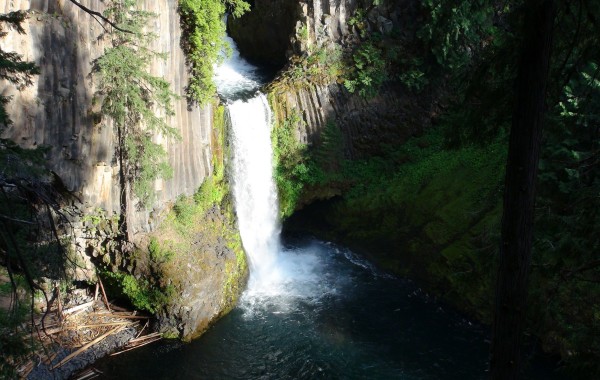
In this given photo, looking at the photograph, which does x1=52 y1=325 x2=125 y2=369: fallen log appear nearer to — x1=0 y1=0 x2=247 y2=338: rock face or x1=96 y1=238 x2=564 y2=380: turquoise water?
x1=96 y1=238 x2=564 y2=380: turquoise water

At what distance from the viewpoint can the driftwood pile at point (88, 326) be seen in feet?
38.8

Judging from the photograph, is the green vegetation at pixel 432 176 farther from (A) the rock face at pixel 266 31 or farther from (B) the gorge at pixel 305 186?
(A) the rock face at pixel 266 31

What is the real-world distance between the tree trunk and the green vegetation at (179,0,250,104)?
11121 millimetres

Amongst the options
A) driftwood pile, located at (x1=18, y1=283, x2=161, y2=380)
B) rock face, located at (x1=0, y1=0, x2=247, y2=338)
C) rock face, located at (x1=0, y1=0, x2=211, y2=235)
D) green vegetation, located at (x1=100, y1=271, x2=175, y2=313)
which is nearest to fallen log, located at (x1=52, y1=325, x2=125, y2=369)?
driftwood pile, located at (x1=18, y1=283, x2=161, y2=380)

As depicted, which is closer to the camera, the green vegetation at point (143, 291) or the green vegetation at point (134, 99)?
the green vegetation at point (134, 99)

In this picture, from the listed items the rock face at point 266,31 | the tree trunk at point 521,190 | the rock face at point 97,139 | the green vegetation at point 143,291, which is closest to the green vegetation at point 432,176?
the rock face at point 266,31

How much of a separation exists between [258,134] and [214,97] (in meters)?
2.43

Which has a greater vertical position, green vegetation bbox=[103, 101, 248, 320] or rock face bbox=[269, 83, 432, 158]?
rock face bbox=[269, 83, 432, 158]

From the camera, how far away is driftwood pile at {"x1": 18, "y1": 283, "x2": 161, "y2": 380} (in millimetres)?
11836

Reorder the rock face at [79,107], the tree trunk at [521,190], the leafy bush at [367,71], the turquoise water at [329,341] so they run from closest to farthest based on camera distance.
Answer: the tree trunk at [521,190] < the rock face at [79,107] < the turquoise water at [329,341] < the leafy bush at [367,71]

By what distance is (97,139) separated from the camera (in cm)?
1222

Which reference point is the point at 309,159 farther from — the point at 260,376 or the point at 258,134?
the point at 260,376

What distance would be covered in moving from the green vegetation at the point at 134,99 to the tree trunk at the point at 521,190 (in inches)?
361

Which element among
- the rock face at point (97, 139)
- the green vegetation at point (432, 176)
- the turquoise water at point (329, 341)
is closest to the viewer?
the rock face at point (97, 139)
